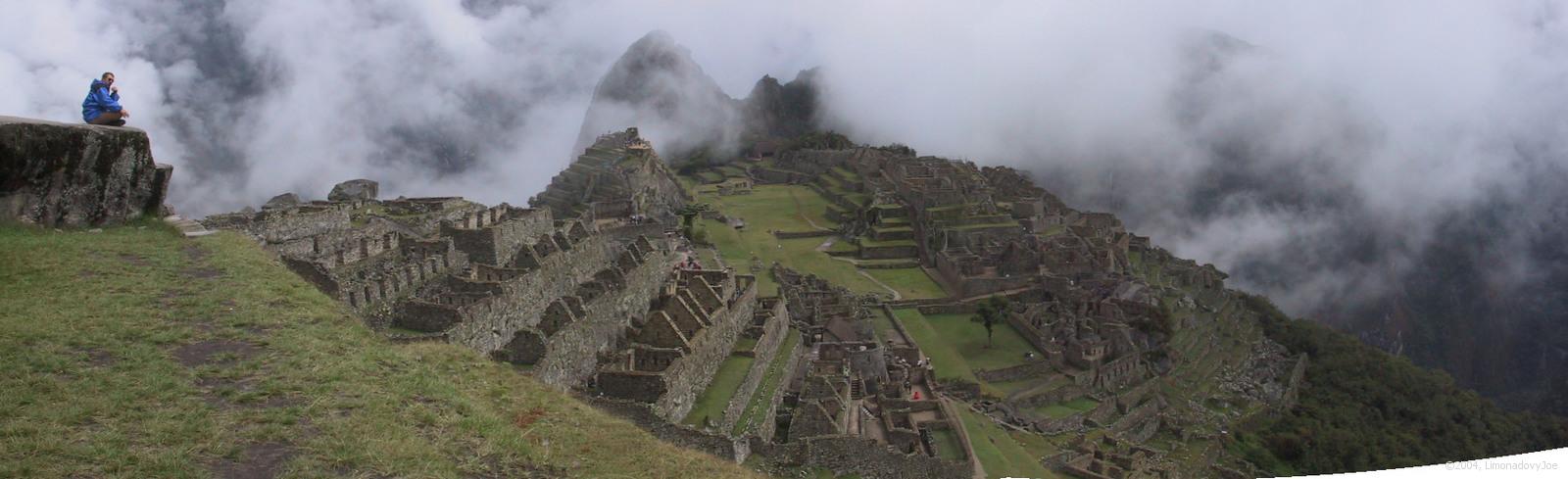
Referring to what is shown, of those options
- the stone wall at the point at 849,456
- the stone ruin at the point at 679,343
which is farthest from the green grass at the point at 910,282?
the stone wall at the point at 849,456

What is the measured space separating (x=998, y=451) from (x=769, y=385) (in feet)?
18.6

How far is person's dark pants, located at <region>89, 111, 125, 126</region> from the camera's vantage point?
1348 cm

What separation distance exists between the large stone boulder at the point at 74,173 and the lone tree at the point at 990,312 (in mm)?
27649

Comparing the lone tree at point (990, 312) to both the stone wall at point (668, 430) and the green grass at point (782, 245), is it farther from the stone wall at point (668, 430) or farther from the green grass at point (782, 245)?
the stone wall at point (668, 430)

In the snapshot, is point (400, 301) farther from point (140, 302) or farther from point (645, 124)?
point (645, 124)

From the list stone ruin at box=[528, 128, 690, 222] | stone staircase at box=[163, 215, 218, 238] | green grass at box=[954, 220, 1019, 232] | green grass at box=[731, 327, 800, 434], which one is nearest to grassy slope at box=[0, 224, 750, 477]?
stone staircase at box=[163, 215, 218, 238]

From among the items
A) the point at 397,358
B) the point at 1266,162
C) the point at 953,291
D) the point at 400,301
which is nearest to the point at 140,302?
the point at 397,358

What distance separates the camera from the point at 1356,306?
5838cm

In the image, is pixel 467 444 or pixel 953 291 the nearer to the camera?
pixel 467 444

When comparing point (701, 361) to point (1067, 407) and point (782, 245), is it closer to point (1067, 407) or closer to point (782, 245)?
point (1067, 407)

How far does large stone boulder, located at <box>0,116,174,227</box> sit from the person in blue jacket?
1.03 ft

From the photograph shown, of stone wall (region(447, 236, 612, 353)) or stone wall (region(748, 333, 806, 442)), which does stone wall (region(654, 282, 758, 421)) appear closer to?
stone wall (region(748, 333, 806, 442))

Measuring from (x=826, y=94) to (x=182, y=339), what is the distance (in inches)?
3253

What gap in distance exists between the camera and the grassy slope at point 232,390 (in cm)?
834
